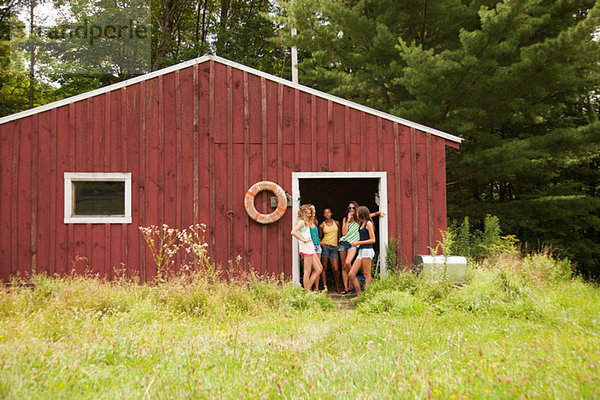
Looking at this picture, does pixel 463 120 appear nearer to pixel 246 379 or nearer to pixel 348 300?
pixel 348 300

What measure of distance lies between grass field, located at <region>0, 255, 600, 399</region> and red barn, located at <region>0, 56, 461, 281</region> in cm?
99

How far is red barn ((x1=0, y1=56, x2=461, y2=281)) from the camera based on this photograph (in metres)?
7.88

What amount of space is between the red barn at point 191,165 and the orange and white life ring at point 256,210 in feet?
0.47

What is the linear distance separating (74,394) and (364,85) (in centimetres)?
1293

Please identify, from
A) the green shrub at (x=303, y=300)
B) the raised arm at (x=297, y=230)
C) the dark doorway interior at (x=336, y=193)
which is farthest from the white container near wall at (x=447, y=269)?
the dark doorway interior at (x=336, y=193)

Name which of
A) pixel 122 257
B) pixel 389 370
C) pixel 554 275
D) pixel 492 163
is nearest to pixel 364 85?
pixel 492 163

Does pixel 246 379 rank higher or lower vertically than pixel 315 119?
lower

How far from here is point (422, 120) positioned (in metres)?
13.6

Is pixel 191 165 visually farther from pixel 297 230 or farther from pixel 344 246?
pixel 344 246

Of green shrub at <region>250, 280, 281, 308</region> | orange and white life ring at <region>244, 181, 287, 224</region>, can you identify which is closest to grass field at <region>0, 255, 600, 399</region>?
green shrub at <region>250, 280, 281, 308</region>

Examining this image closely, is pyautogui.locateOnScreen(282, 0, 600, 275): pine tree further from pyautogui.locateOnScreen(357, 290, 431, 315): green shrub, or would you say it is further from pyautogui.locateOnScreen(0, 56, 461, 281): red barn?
pyautogui.locateOnScreen(357, 290, 431, 315): green shrub

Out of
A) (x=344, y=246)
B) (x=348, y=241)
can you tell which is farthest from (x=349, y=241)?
(x=344, y=246)

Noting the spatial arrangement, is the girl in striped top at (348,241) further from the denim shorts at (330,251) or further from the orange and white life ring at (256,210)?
the orange and white life ring at (256,210)

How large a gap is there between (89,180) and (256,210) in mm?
2934
